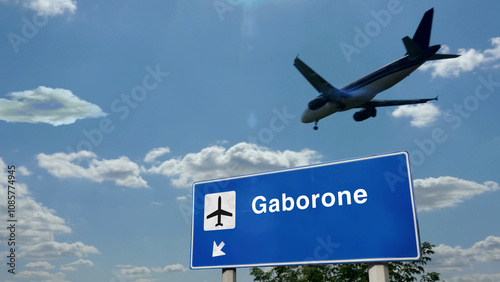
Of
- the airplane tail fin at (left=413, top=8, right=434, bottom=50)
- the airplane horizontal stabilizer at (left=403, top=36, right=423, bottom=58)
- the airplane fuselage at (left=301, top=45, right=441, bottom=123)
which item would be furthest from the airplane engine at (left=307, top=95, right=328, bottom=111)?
the airplane tail fin at (left=413, top=8, right=434, bottom=50)

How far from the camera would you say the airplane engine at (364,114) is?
168ft

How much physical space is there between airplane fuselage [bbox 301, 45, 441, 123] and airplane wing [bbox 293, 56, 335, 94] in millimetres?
1692

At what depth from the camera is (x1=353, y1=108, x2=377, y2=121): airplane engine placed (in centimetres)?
A: 5128

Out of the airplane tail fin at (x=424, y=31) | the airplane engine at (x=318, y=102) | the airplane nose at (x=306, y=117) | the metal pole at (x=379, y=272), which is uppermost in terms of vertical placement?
the airplane tail fin at (x=424, y=31)

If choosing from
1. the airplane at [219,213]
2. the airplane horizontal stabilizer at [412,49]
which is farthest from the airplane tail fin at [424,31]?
the airplane at [219,213]

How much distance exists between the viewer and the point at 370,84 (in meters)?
44.6

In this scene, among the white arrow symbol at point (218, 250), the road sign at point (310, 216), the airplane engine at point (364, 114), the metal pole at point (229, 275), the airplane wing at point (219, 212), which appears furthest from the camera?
the airplane engine at point (364, 114)

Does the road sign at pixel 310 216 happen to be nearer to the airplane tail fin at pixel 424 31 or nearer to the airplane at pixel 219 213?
the airplane at pixel 219 213

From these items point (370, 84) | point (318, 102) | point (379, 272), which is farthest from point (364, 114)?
point (379, 272)

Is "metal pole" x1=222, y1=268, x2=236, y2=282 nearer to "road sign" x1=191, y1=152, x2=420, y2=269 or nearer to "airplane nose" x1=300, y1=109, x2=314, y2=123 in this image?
"road sign" x1=191, y1=152, x2=420, y2=269

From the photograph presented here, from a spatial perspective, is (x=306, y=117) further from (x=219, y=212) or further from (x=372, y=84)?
(x=219, y=212)

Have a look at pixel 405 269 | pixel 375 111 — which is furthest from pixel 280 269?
pixel 375 111

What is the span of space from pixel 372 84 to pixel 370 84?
0.26m

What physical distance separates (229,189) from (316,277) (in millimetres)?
30250
